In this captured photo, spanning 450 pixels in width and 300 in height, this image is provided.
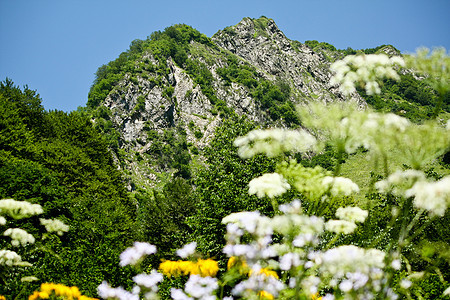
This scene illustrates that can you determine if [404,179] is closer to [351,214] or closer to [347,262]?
[351,214]

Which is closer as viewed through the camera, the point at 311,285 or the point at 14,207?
the point at 311,285

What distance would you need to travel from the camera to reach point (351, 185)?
3908 mm

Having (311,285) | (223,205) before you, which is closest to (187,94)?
(223,205)

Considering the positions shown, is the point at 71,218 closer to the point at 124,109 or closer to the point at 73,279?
the point at 73,279

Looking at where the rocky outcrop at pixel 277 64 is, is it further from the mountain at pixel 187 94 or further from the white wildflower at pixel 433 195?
the white wildflower at pixel 433 195

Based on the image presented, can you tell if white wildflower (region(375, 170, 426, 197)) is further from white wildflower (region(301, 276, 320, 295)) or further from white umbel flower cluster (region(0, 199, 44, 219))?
white umbel flower cluster (region(0, 199, 44, 219))

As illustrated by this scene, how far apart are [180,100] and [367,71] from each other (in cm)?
12371

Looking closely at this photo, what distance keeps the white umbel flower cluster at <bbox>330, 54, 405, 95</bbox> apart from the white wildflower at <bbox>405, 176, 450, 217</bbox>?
146cm

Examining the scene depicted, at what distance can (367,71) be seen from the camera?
374cm

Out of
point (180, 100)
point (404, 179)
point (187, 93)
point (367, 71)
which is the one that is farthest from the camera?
point (187, 93)

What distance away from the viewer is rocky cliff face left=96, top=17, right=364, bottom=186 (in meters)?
98.2

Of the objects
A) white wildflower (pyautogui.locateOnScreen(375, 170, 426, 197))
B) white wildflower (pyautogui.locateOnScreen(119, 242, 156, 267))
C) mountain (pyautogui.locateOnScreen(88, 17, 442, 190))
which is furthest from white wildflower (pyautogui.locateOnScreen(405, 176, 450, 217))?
mountain (pyautogui.locateOnScreen(88, 17, 442, 190))

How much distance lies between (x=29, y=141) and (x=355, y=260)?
30868mm

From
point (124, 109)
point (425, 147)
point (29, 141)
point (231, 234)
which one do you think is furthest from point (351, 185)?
point (124, 109)
